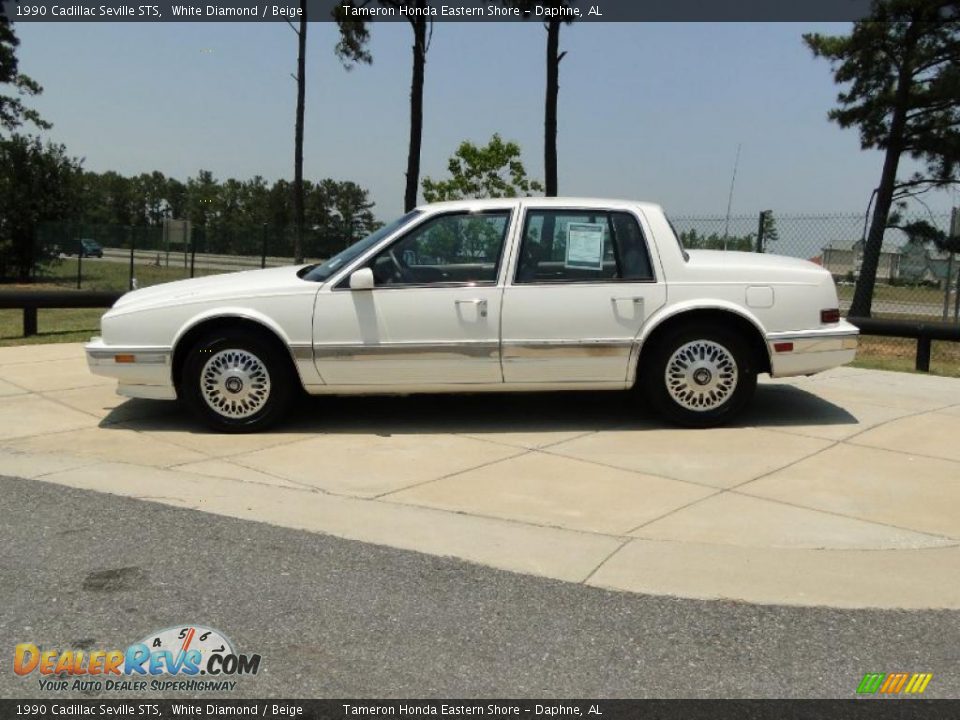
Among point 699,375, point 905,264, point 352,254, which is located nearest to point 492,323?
point 352,254

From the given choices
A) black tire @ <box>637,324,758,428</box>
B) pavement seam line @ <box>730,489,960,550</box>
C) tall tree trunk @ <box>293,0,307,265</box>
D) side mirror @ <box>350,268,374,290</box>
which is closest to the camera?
pavement seam line @ <box>730,489,960,550</box>

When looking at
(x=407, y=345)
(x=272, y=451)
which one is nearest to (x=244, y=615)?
(x=272, y=451)

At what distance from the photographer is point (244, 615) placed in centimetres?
356

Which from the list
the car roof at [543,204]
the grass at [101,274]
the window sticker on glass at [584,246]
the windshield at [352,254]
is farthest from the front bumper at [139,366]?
the grass at [101,274]

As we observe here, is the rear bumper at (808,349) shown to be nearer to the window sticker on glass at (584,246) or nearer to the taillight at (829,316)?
the taillight at (829,316)

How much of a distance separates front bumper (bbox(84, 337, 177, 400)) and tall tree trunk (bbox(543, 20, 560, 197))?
1192cm

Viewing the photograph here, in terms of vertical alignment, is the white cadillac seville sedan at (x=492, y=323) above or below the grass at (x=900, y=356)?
above

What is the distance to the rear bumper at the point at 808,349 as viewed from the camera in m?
6.56

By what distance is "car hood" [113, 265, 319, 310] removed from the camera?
21.3 feet

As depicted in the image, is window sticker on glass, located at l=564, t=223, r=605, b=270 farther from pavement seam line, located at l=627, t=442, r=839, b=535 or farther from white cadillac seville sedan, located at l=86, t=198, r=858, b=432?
pavement seam line, located at l=627, t=442, r=839, b=535

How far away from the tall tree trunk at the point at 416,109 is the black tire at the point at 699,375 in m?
14.1

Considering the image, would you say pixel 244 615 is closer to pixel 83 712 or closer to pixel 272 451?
pixel 83 712

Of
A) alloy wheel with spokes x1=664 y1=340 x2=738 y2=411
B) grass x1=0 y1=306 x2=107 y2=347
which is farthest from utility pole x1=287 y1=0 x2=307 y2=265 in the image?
alloy wheel with spokes x1=664 y1=340 x2=738 y2=411

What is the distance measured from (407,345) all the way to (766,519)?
107 inches
